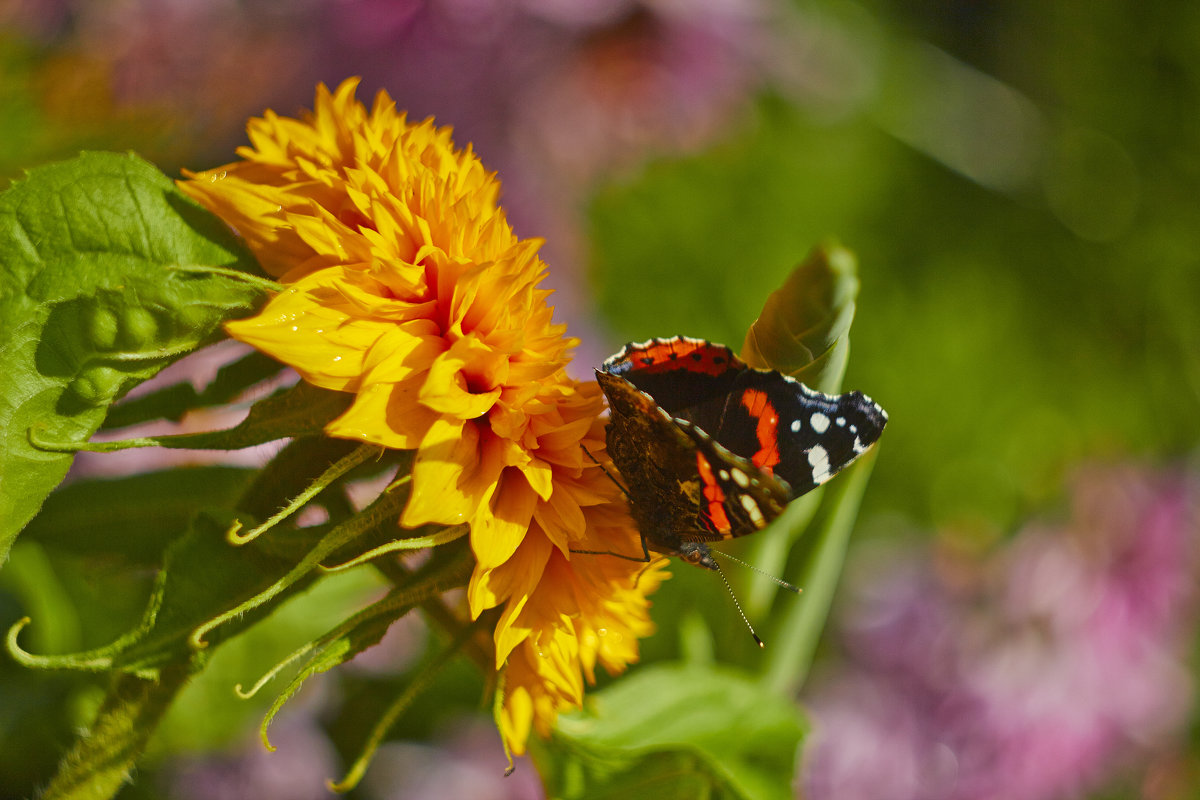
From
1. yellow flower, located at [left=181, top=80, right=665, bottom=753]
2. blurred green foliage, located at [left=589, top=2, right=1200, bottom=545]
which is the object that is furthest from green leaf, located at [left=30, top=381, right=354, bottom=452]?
blurred green foliage, located at [left=589, top=2, right=1200, bottom=545]

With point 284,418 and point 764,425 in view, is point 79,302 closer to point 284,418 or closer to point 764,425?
point 284,418

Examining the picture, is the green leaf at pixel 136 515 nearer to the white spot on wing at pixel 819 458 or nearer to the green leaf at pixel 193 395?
the green leaf at pixel 193 395

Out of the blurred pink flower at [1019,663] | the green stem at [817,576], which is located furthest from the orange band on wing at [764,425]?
the blurred pink flower at [1019,663]

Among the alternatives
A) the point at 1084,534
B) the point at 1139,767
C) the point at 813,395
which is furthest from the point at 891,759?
the point at 813,395

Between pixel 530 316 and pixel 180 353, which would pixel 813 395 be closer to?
pixel 530 316

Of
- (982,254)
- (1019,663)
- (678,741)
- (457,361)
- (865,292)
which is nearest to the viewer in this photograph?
(457,361)

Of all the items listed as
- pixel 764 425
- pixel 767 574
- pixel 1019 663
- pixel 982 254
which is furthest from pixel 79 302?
pixel 982 254
